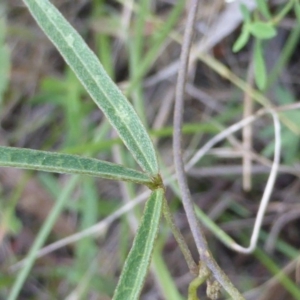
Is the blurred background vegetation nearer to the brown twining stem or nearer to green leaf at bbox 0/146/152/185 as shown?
the brown twining stem

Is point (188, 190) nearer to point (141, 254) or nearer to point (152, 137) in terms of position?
point (141, 254)

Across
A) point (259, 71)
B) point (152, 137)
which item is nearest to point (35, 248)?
point (152, 137)

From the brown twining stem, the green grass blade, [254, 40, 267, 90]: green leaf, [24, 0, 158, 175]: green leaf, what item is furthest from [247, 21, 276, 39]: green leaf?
the green grass blade

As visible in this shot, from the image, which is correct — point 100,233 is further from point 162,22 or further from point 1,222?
point 162,22

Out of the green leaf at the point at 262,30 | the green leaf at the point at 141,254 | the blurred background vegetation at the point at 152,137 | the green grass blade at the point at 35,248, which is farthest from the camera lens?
the blurred background vegetation at the point at 152,137

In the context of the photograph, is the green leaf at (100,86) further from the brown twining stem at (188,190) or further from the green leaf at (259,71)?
the green leaf at (259,71)

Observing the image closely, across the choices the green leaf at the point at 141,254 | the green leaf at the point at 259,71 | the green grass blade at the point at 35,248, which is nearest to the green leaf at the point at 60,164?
the green leaf at the point at 141,254
